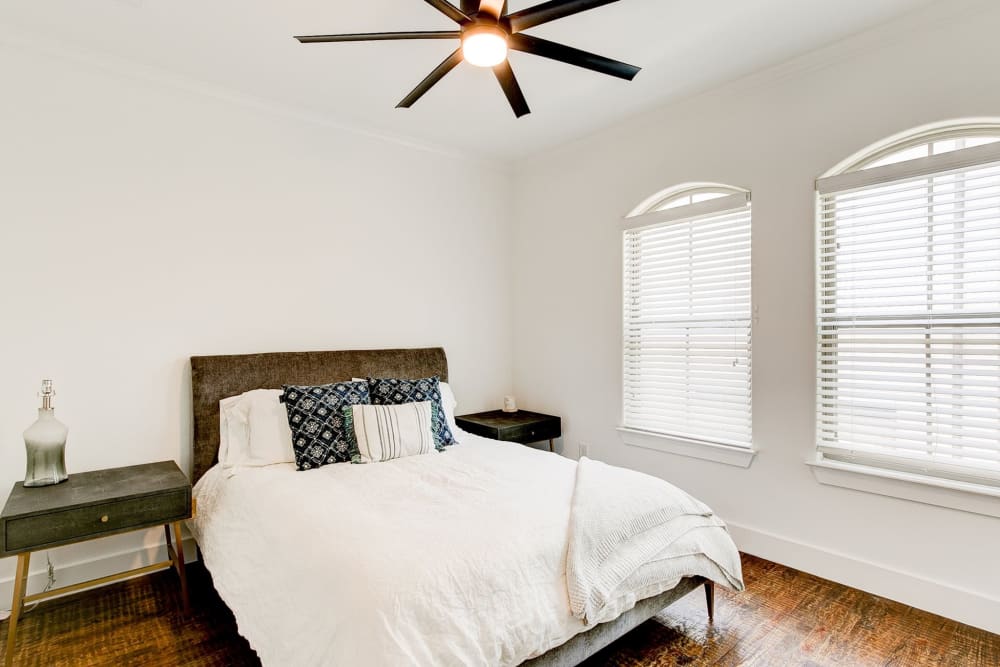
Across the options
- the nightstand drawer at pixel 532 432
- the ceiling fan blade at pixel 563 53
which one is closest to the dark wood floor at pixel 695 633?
the nightstand drawer at pixel 532 432

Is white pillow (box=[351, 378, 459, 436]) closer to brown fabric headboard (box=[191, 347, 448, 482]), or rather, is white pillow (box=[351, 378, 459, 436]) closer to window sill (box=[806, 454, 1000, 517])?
brown fabric headboard (box=[191, 347, 448, 482])

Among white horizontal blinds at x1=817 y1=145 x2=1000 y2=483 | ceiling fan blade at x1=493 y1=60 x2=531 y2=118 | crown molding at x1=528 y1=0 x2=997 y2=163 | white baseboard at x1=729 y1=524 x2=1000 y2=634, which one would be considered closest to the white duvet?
white baseboard at x1=729 y1=524 x2=1000 y2=634

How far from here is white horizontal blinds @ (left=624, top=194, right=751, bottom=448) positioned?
318 centimetres

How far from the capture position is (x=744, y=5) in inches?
92.5

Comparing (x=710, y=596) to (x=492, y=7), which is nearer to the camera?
(x=492, y=7)

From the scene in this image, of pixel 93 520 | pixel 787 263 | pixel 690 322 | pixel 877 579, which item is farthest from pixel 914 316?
pixel 93 520

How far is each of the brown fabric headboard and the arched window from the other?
1625mm

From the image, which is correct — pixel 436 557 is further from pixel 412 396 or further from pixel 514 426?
pixel 514 426

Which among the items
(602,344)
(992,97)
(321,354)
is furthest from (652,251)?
(321,354)

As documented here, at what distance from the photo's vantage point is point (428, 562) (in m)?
1.60

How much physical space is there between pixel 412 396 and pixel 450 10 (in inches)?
83.9

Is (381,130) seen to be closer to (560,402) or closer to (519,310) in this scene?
(519,310)

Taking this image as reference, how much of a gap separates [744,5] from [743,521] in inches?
109

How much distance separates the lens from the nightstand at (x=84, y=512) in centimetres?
209
